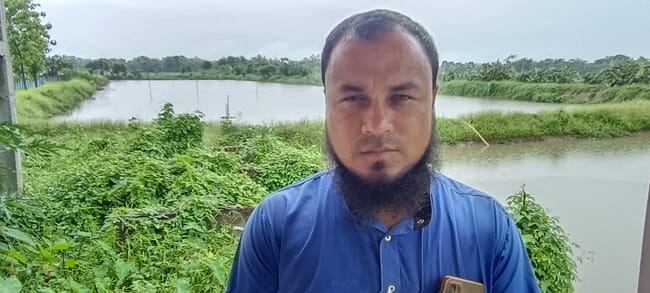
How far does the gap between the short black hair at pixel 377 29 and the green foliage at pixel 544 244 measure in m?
0.79

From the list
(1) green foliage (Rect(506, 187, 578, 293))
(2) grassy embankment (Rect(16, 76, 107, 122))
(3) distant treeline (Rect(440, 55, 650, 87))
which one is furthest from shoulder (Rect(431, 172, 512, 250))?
(2) grassy embankment (Rect(16, 76, 107, 122))

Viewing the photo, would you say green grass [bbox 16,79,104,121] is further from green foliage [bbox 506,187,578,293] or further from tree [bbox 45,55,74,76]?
green foliage [bbox 506,187,578,293]

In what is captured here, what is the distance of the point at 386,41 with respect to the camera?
58 centimetres

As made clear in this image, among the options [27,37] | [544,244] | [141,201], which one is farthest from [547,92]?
[27,37]

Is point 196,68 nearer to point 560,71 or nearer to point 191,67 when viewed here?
point 191,67

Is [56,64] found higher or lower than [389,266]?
higher

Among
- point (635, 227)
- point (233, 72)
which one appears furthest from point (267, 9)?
point (635, 227)

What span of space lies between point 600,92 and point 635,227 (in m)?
0.37

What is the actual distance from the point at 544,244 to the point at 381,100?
0.90 metres

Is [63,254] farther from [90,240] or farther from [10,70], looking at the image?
[10,70]

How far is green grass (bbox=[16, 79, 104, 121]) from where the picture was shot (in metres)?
1.71

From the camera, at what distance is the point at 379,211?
2.03 ft

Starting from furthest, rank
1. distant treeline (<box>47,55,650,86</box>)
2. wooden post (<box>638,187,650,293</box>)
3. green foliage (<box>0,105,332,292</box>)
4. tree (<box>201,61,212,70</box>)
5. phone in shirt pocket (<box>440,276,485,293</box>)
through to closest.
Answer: tree (<box>201,61,212,70</box>) < green foliage (<box>0,105,332,292</box>) < distant treeline (<box>47,55,650,86</box>) < wooden post (<box>638,187,650,293</box>) < phone in shirt pocket (<box>440,276,485,293</box>)

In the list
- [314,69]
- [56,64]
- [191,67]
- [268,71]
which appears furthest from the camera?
[56,64]
